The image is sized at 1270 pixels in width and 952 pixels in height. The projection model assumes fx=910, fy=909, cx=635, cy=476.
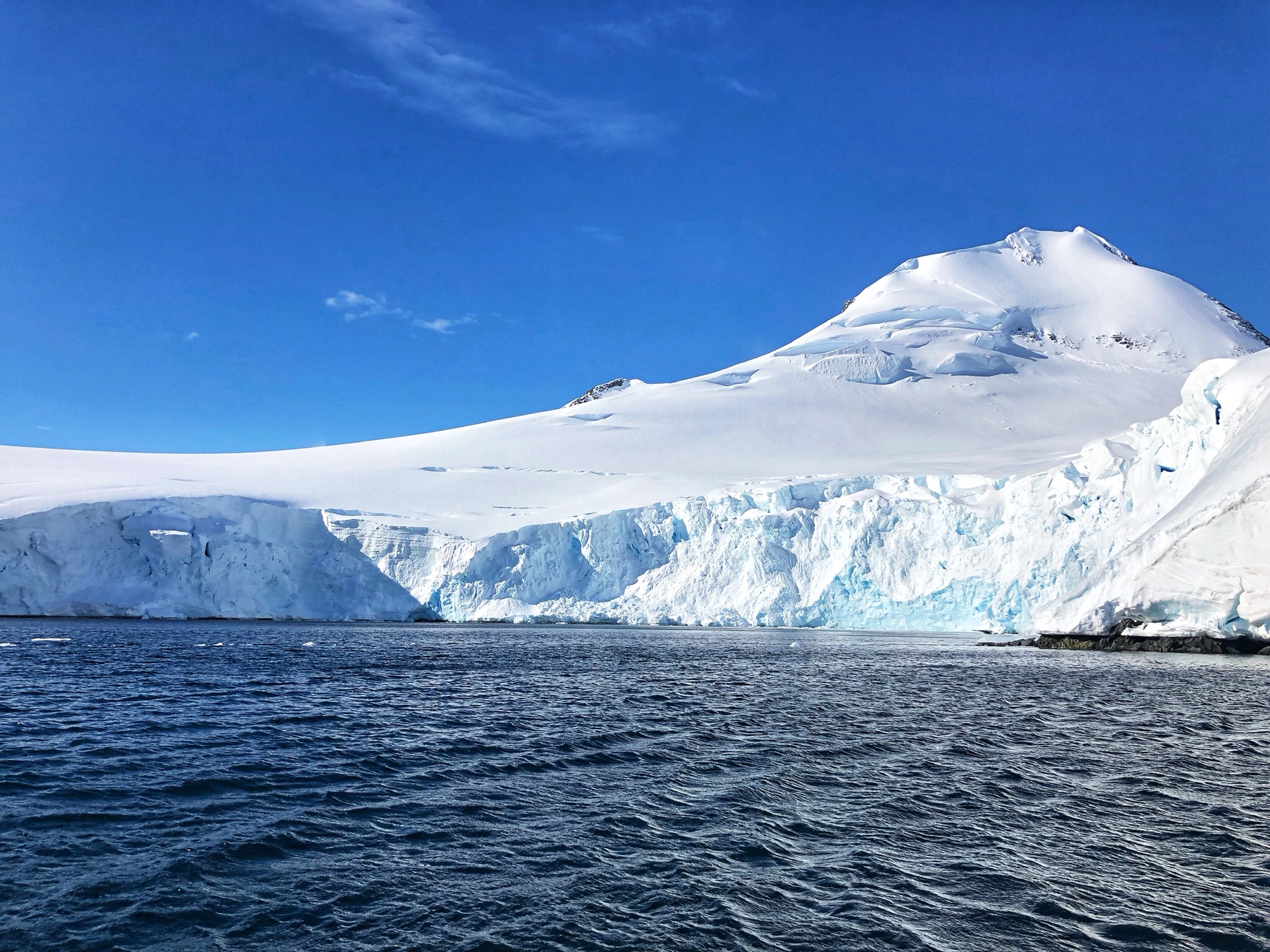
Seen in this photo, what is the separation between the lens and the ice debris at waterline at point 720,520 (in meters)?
32.3

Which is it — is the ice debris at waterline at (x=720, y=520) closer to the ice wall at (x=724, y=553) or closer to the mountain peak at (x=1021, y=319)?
the ice wall at (x=724, y=553)

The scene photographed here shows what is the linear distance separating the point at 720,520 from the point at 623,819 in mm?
41150

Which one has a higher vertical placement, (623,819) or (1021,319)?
(1021,319)

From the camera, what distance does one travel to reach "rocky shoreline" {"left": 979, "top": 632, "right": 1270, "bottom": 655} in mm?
29672

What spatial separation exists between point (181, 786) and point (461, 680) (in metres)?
10.3

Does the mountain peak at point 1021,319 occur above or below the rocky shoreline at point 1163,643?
above

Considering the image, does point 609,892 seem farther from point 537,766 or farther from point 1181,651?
point 1181,651

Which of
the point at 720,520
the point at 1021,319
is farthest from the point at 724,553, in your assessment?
the point at 1021,319

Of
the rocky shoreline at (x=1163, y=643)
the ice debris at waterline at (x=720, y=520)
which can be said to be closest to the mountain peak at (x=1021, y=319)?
the ice debris at waterline at (x=720, y=520)

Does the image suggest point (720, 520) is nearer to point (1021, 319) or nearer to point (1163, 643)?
point (1163, 643)

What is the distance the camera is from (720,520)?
160 feet

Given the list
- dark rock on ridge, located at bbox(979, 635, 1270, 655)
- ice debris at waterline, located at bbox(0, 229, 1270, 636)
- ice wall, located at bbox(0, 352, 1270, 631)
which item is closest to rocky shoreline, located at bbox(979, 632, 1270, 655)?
dark rock on ridge, located at bbox(979, 635, 1270, 655)

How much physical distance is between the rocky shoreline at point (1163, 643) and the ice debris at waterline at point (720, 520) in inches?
24.7

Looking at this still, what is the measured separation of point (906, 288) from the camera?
111375mm
